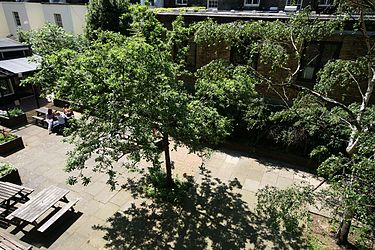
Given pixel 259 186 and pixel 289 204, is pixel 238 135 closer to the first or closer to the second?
pixel 259 186

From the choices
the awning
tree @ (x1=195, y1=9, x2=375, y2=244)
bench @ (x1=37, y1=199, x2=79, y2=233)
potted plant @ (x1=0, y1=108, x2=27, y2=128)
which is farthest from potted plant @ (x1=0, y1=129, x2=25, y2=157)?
tree @ (x1=195, y1=9, x2=375, y2=244)

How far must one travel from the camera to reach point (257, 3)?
19.7 m

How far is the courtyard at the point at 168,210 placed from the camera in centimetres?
660

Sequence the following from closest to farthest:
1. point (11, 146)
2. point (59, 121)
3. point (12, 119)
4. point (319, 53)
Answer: point (11, 146) → point (319, 53) → point (59, 121) → point (12, 119)

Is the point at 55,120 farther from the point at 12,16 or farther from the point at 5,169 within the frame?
the point at 12,16

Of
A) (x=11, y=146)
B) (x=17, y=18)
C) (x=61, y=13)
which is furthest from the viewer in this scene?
(x=17, y=18)

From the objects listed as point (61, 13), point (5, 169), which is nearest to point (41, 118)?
point (5, 169)

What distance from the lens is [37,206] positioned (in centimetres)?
678

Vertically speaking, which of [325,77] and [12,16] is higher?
[12,16]

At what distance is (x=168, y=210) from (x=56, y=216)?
3275mm

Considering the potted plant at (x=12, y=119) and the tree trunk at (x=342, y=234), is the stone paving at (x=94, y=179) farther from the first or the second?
the tree trunk at (x=342, y=234)

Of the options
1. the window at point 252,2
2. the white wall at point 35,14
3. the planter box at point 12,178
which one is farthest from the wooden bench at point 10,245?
the white wall at point 35,14

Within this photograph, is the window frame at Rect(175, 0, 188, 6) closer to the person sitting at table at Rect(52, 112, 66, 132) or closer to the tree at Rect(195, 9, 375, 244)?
the person sitting at table at Rect(52, 112, 66, 132)

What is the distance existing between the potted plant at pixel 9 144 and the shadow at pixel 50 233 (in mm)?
5422
